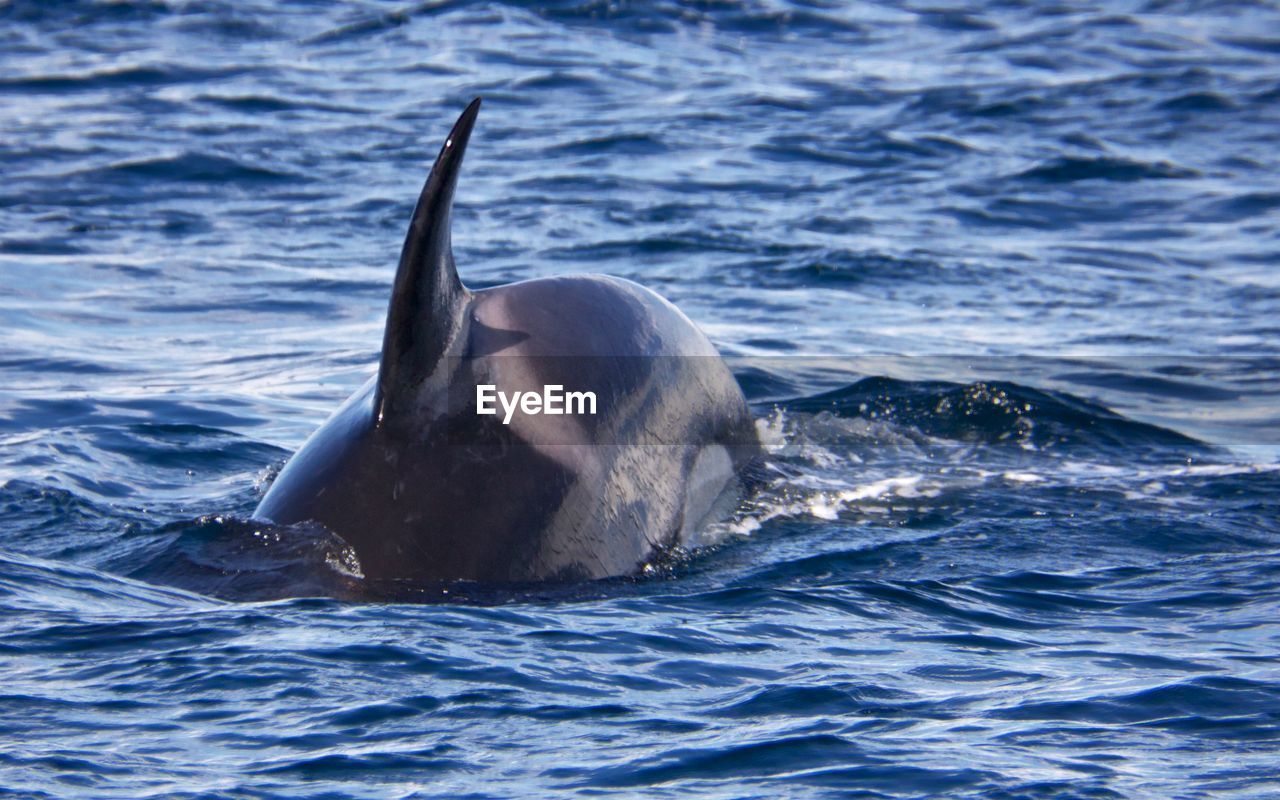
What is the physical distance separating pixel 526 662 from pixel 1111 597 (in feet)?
9.64

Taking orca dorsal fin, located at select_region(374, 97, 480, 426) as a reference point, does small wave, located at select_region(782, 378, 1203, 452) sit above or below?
below

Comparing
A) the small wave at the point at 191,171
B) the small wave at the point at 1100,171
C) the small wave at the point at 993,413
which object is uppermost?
the small wave at the point at 1100,171

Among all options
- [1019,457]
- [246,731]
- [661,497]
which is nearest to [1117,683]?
[661,497]

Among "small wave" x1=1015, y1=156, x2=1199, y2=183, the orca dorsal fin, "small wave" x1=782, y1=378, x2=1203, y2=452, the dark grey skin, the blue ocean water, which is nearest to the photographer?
the blue ocean water

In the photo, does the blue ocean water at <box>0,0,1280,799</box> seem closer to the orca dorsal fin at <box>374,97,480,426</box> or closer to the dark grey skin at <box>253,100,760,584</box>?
the dark grey skin at <box>253,100,760,584</box>

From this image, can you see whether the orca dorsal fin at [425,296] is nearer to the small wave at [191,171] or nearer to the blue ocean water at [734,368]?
the blue ocean water at [734,368]

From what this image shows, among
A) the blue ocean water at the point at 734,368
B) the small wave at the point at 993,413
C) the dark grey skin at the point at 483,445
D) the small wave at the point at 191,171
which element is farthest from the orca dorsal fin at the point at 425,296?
the small wave at the point at 191,171

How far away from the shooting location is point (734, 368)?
13.4m

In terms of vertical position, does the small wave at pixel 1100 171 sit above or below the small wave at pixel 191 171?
above

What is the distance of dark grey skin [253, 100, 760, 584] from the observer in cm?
638

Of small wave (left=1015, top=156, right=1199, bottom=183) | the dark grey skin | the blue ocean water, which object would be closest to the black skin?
the dark grey skin

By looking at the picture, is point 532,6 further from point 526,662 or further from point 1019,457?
point 526,662

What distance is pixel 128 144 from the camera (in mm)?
23672

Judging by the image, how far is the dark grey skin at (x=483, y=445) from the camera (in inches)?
251
